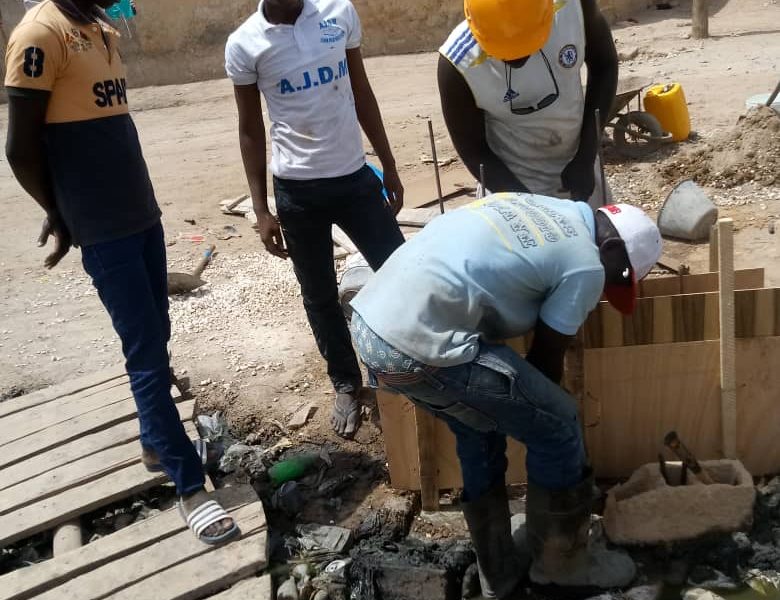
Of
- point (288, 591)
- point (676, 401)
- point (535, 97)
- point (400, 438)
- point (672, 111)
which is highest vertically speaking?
point (535, 97)

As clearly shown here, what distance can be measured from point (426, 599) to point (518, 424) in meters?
0.85

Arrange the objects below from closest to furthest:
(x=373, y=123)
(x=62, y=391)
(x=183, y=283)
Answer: (x=373, y=123) → (x=62, y=391) → (x=183, y=283)

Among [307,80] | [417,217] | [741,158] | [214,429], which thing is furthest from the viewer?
[417,217]

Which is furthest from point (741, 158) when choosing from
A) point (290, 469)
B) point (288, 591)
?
point (288, 591)

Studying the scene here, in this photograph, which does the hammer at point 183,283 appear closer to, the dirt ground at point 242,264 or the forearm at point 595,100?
the dirt ground at point 242,264

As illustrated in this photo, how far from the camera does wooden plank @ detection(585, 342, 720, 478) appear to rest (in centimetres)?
317

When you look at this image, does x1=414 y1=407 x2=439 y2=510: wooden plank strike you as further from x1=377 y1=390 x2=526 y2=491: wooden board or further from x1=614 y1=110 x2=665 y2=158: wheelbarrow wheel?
x1=614 y1=110 x2=665 y2=158: wheelbarrow wheel

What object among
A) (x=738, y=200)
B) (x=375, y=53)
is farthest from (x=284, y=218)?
(x=375, y=53)

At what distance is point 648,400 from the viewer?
3264mm

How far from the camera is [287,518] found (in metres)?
3.66

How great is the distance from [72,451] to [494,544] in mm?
2084

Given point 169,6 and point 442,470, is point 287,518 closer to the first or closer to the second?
point 442,470

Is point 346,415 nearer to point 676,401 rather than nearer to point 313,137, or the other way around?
point 313,137

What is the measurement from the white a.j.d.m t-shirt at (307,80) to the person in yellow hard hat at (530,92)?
1.80 ft
